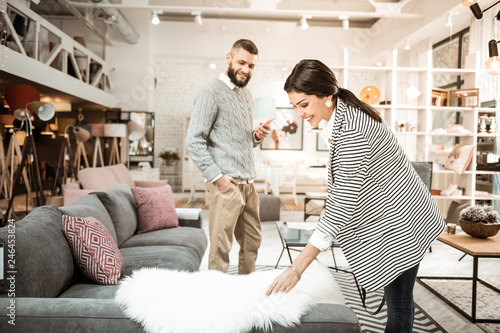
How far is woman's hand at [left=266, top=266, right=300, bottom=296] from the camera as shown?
1037mm

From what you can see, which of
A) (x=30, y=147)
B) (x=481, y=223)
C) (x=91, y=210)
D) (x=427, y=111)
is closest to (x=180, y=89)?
(x=30, y=147)

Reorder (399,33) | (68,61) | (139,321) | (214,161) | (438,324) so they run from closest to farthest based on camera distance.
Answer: (139,321) → (214,161) → (438,324) → (68,61) → (399,33)

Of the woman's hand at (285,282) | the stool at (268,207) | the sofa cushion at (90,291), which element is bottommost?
the stool at (268,207)

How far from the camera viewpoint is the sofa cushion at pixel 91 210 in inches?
77.7

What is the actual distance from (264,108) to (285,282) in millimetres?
8026

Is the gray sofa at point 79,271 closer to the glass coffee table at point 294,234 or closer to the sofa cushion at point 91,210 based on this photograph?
the sofa cushion at point 91,210

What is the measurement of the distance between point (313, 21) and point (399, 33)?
88.5 inches

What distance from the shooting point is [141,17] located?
8.70m

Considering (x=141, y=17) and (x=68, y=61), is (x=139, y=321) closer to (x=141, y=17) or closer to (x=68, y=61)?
(x=68, y=61)

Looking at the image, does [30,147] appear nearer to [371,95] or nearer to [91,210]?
[91,210]

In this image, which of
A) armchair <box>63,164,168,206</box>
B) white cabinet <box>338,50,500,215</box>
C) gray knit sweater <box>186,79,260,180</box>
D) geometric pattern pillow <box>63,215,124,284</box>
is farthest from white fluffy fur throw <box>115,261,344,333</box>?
white cabinet <box>338,50,500,215</box>

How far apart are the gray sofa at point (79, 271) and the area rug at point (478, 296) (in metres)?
1.88

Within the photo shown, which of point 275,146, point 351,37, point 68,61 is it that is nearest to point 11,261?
point 68,61

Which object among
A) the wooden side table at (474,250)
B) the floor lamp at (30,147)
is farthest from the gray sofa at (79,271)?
the floor lamp at (30,147)
